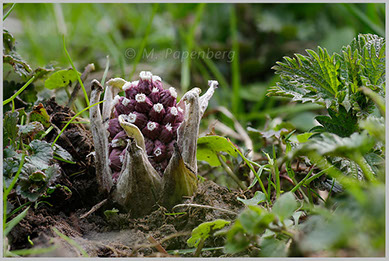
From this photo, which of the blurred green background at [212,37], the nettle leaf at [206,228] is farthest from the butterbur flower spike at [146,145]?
the blurred green background at [212,37]

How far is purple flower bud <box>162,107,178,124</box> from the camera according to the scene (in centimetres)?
148

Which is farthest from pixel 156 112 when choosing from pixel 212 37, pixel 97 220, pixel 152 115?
pixel 212 37

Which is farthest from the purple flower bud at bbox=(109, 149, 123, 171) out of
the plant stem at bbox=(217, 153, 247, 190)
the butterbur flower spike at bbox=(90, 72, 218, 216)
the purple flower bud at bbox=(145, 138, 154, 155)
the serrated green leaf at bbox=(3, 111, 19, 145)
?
the plant stem at bbox=(217, 153, 247, 190)

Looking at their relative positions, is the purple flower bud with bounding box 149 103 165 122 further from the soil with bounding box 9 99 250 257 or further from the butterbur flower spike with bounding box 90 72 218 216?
the soil with bounding box 9 99 250 257

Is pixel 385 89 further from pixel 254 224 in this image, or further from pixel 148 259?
pixel 148 259

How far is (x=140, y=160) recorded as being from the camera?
4.29ft

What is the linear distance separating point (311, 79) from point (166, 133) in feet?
1.80

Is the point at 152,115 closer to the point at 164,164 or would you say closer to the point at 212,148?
the point at 164,164

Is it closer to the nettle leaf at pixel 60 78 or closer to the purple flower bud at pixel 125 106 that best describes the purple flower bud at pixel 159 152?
the purple flower bud at pixel 125 106

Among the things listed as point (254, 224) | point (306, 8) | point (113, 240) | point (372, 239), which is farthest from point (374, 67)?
point (306, 8)

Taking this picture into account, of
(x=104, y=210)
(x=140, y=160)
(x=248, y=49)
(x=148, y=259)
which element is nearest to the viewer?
(x=148, y=259)

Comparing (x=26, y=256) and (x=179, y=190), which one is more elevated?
(x=179, y=190)

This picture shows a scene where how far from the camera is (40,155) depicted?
1362 mm

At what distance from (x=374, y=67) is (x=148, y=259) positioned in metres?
0.94
